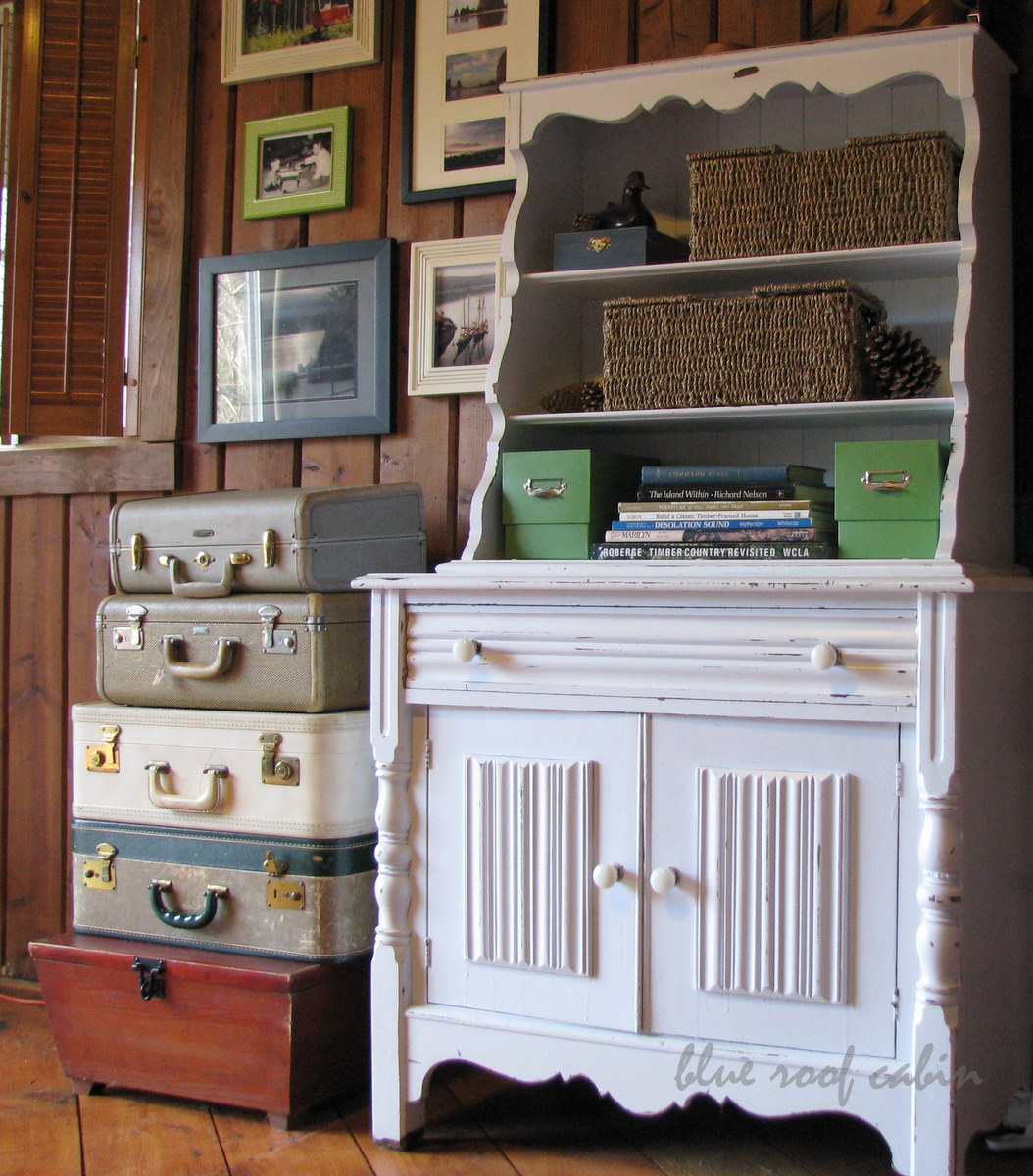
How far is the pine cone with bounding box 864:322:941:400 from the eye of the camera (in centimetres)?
206

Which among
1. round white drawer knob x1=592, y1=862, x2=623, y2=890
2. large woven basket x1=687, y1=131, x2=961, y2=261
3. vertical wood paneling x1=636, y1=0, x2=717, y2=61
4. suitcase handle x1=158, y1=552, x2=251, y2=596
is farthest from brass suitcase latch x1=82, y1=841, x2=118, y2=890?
vertical wood paneling x1=636, y1=0, x2=717, y2=61

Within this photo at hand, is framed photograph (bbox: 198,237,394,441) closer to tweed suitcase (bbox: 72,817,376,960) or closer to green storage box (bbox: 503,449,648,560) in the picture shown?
green storage box (bbox: 503,449,648,560)

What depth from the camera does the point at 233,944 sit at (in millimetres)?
2244

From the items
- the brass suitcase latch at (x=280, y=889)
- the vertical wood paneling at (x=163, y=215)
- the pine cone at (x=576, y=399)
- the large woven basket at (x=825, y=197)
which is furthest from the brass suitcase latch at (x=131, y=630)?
the large woven basket at (x=825, y=197)

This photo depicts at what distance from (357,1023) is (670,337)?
4.18ft

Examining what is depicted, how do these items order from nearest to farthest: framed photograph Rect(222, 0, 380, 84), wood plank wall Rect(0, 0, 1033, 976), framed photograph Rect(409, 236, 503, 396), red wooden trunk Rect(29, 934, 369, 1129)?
red wooden trunk Rect(29, 934, 369, 1129) → wood plank wall Rect(0, 0, 1033, 976) → framed photograph Rect(409, 236, 503, 396) → framed photograph Rect(222, 0, 380, 84)

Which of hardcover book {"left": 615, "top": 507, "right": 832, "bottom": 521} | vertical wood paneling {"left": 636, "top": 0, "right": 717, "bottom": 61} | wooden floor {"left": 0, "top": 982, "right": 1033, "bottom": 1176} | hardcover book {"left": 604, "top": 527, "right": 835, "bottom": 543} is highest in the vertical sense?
vertical wood paneling {"left": 636, "top": 0, "right": 717, "bottom": 61}

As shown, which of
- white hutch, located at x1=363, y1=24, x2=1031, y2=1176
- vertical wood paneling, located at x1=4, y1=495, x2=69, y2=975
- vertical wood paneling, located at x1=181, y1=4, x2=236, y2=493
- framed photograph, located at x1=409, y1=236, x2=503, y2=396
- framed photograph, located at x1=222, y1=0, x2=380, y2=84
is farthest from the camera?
vertical wood paneling, located at x1=4, y1=495, x2=69, y2=975

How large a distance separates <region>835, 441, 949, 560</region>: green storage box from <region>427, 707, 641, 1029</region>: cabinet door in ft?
1.44

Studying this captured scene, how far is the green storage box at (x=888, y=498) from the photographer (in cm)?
193

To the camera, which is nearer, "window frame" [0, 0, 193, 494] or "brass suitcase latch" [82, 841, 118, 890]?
"brass suitcase latch" [82, 841, 118, 890]

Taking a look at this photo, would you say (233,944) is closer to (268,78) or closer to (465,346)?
(465,346)

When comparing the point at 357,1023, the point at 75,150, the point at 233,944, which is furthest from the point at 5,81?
the point at 357,1023

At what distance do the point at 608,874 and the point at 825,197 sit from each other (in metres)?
1.11
